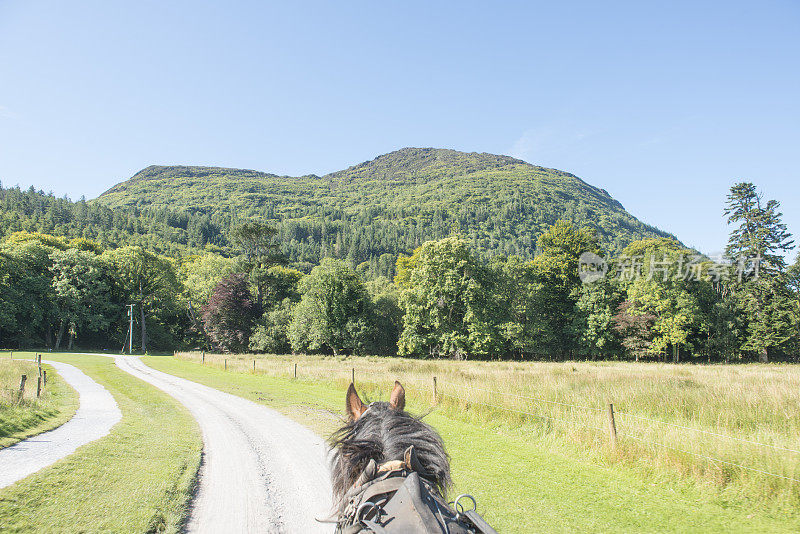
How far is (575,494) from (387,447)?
4745 mm

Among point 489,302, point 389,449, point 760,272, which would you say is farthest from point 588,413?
point 760,272

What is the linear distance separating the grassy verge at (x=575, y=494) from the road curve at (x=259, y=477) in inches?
89.6

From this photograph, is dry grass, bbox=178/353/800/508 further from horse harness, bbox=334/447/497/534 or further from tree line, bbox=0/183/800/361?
tree line, bbox=0/183/800/361

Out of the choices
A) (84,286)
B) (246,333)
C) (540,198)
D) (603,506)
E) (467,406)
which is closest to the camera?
(603,506)

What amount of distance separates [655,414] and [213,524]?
9.38 metres

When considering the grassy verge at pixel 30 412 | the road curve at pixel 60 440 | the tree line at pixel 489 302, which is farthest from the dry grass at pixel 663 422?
the tree line at pixel 489 302

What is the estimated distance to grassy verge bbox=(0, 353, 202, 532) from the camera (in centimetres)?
434

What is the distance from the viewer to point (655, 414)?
8.96 meters

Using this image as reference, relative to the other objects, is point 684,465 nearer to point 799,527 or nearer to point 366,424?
point 799,527

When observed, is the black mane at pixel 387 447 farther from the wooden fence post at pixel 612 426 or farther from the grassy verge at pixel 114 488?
the wooden fence post at pixel 612 426

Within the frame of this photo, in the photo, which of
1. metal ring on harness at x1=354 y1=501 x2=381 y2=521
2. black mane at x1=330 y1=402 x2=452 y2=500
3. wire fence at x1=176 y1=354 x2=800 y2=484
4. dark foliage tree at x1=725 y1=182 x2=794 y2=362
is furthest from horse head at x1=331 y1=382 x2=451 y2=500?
dark foliage tree at x1=725 y1=182 x2=794 y2=362

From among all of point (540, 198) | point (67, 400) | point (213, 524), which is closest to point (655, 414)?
point (213, 524)

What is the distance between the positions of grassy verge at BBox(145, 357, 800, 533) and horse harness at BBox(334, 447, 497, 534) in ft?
10.7

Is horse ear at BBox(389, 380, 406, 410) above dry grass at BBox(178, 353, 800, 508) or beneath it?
above
